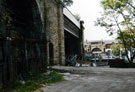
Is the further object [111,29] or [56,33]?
[111,29]

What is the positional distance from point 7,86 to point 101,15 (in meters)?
16.4

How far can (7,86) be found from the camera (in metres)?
4.13

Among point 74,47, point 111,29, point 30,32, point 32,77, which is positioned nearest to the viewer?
point 32,77

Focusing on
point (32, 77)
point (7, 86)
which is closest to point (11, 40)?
point (7, 86)

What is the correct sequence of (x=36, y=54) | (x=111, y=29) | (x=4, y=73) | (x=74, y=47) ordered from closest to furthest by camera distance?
(x=4, y=73) < (x=36, y=54) < (x=111, y=29) < (x=74, y=47)

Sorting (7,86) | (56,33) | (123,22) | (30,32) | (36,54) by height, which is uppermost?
(123,22)

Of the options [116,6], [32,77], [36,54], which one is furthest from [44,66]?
[116,6]

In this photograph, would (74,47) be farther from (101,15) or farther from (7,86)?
(7,86)

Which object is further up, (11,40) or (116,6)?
(116,6)

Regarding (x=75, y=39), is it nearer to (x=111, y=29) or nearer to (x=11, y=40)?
(x=111, y=29)

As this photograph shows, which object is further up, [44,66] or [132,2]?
[132,2]

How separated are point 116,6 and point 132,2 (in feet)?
5.41

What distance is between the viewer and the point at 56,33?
13.4m

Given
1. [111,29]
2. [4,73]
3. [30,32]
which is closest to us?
[4,73]
